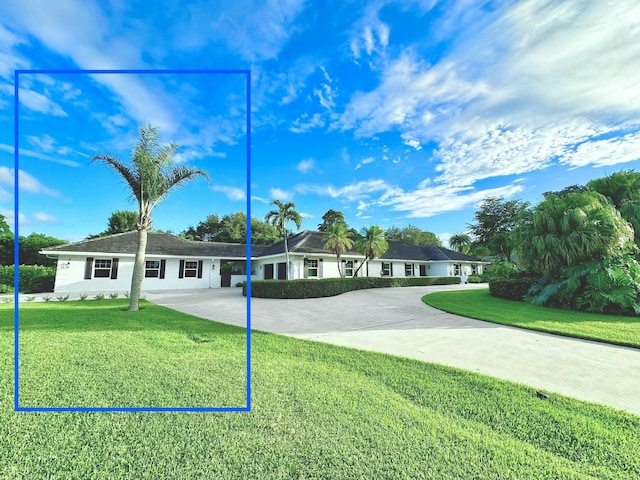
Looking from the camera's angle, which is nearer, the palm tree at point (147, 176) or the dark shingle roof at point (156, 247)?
the palm tree at point (147, 176)

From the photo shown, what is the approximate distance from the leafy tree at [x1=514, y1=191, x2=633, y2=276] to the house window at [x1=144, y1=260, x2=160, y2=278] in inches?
825

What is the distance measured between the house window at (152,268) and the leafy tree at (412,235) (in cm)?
3547

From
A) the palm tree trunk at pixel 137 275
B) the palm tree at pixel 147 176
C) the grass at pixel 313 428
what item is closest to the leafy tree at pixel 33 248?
the palm tree trunk at pixel 137 275

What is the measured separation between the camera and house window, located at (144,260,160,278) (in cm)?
1869

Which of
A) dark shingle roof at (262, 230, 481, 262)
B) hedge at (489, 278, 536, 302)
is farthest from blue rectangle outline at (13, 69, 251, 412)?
dark shingle roof at (262, 230, 481, 262)

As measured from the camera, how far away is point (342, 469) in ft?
6.40

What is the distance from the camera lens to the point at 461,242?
143 ft

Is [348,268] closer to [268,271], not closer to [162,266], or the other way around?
[268,271]

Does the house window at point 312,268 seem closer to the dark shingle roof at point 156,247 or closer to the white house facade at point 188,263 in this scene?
the white house facade at point 188,263

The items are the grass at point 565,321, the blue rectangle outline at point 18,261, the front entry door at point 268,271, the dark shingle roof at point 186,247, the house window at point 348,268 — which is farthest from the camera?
the house window at point 348,268

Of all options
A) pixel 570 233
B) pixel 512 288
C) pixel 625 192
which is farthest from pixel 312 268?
pixel 625 192

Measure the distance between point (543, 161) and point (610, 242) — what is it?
18.9 ft

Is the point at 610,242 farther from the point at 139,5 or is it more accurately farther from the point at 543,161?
the point at 139,5

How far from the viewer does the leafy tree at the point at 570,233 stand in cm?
1029
